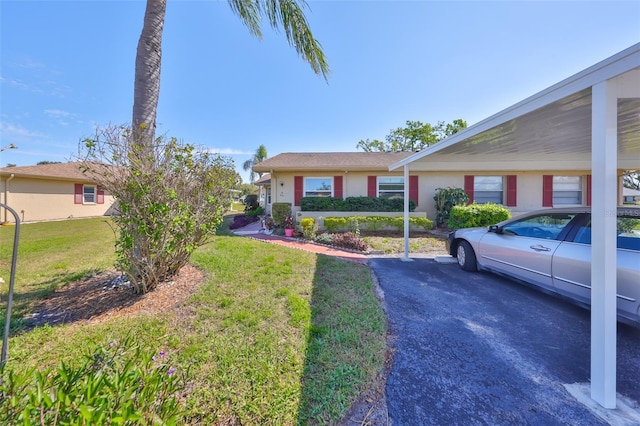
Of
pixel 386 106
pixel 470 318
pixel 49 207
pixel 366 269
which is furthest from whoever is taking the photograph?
pixel 49 207

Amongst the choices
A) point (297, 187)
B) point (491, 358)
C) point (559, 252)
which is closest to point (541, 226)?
point (559, 252)

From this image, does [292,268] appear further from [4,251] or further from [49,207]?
[49,207]

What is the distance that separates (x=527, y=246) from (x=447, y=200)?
7749 millimetres

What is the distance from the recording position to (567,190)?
1240 centimetres

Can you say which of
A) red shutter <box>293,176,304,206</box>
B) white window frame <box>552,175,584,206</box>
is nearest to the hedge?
red shutter <box>293,176,304,206</box>

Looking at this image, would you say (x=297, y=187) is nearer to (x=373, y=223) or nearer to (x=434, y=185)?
(x=373, y=223)

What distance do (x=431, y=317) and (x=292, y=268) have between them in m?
2.86

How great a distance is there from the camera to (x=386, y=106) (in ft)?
38.4

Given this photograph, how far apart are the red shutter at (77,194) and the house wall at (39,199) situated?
0.16 metres

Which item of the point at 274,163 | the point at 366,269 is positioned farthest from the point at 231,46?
the point at 366,269

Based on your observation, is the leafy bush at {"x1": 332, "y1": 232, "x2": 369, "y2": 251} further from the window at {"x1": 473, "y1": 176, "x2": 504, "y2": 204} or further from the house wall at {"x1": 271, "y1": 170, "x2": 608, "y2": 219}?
the window at {"x1": 473, "y1": 176, "x2": 504, "y2": 204}

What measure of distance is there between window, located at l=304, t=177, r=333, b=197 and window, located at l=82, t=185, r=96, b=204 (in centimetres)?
1737

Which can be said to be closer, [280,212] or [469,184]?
[280,212]

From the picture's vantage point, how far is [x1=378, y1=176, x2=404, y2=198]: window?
12.2 m
